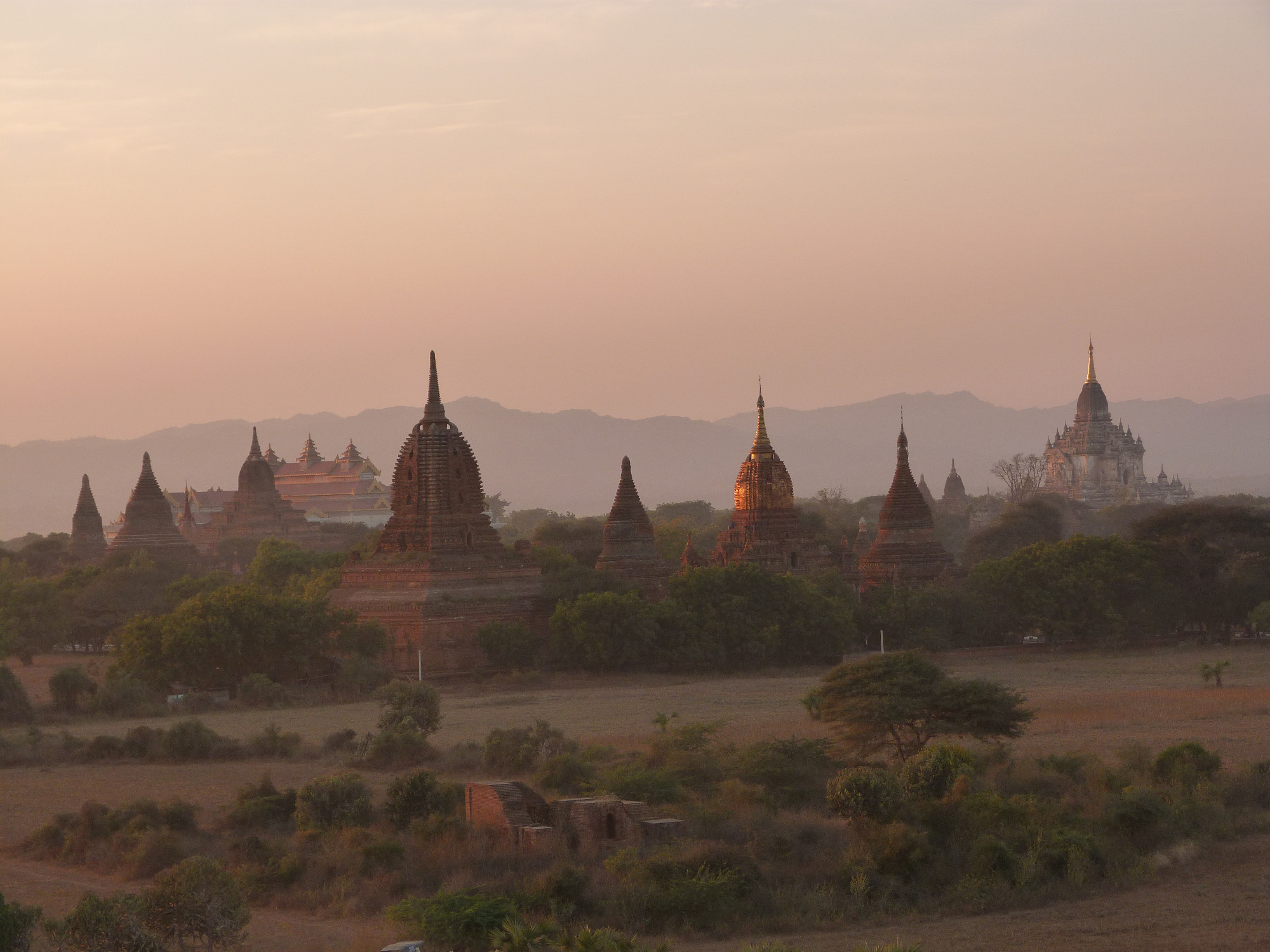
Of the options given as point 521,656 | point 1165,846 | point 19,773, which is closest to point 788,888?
point 1165,846

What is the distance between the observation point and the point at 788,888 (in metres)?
21.7

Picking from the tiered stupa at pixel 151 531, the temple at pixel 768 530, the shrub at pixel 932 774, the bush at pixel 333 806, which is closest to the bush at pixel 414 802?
the bush at pixel 333 806

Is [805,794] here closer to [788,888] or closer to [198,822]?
[788,888]

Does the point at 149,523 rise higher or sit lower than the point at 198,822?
higher

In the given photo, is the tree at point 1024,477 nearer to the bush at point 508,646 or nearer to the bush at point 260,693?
the bush at point 508,646

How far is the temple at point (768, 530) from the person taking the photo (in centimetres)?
6694

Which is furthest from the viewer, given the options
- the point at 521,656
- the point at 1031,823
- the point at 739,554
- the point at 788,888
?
the point at 739,554

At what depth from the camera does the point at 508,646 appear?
49.6 m

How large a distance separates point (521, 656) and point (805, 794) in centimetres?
2392

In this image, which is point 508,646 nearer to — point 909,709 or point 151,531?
point 909,709

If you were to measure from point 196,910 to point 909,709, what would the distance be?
1428 centimetres

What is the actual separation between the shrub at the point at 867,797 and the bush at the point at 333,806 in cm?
636

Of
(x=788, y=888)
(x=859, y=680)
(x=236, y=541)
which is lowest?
(x=788, y=888)

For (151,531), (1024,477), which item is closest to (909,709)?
(151,531)
